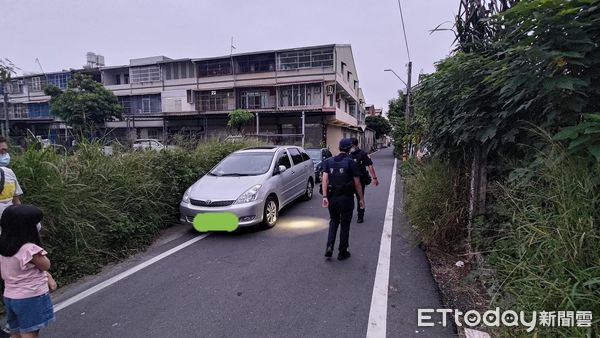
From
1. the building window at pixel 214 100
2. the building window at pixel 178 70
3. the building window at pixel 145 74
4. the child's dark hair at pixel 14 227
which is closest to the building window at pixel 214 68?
the building window at pixel 178 70

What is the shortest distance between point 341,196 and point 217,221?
242 cm

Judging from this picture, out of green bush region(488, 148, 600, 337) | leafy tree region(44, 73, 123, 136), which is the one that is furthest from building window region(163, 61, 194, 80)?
green bush region(488, 148, 600, 337)

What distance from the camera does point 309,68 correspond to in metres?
26.8

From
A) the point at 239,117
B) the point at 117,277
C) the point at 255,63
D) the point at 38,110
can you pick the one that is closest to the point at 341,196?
the point at 117,277

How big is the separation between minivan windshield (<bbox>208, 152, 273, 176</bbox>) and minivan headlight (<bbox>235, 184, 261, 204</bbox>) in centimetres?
70

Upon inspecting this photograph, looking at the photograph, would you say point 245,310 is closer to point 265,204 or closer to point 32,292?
point 32,292

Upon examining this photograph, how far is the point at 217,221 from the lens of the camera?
5785 millimetres

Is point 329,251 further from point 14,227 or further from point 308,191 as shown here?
point 308,191

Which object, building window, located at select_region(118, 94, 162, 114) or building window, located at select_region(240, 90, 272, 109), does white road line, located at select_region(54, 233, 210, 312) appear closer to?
building window, located at select_region(240, 90, 272, 109)

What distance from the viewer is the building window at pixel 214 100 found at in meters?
29.5

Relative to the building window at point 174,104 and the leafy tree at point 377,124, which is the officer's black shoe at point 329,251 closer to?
the building window at point 174,104

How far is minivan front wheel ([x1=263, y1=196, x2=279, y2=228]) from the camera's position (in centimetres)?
627

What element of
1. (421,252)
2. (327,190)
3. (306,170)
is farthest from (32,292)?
(306,170)

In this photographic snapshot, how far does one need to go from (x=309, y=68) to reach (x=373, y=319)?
2567 cm
